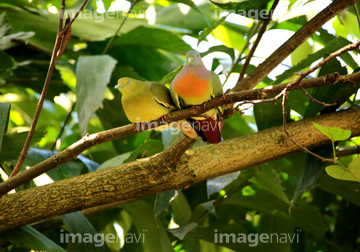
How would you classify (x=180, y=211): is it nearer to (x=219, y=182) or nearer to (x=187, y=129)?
(x=219, y=182)

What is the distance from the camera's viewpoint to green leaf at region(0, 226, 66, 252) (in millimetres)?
1598

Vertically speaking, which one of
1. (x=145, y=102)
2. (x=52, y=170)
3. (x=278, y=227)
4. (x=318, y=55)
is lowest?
(x=278, y=227)

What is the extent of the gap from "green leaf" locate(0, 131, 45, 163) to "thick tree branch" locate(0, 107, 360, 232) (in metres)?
0.24

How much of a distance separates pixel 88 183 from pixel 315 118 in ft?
3.87

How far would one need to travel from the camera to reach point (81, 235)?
1.80 metres

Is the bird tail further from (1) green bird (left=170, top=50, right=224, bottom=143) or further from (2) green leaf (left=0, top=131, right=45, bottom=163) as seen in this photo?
(2) green leaf (left=0, top=131, right=45, bottom=163)

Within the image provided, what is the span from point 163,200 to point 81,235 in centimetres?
44

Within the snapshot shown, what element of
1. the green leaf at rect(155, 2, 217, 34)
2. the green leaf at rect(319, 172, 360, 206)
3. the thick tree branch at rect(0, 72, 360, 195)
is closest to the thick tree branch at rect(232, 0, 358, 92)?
the thick tree branch at rect(0, 72, 360, 195)

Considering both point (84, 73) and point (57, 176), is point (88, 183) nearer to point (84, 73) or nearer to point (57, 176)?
point (57, 176)

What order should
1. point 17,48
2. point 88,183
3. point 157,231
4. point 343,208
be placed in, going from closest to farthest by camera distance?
point 88,183
point 157,231
point 343,208
point 17,48

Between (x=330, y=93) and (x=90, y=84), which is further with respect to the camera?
(x=330, y=93)

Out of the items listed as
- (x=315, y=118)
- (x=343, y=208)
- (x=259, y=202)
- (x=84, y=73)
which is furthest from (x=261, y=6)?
(x=343, y=208)

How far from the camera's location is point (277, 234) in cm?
233

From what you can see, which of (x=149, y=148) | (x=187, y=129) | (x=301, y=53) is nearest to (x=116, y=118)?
(x=149, y=148)
